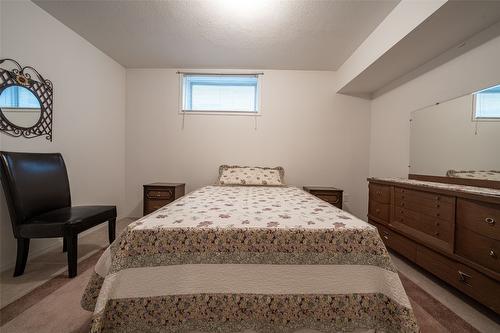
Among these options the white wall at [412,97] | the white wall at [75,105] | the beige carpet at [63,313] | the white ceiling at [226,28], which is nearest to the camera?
the beige carpet at [63,313]

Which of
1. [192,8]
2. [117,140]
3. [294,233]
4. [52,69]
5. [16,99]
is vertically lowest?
[294,233]

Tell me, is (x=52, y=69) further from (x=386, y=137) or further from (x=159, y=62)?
(x=386, y=137)

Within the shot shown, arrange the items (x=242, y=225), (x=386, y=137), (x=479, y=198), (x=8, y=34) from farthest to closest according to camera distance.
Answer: (x=386, y=137), (x=8, y=34), (x=479, y=198), (x=242, y=225)

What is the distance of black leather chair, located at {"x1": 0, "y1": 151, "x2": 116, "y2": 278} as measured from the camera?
59.5 inches

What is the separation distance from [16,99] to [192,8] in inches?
71.0

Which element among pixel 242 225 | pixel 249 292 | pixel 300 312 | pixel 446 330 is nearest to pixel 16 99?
pixel 242 225

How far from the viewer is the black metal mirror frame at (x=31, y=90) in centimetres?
170

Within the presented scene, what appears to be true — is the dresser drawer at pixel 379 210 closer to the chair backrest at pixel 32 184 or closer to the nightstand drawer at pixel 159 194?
the nightstand drawer at pixel 159 194

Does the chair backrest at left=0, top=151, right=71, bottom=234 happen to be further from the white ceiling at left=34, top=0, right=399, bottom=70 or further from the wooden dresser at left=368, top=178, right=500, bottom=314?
the wooden dresser at left=368, top=178, right=500, bottom=314

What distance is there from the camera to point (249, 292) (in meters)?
0.98

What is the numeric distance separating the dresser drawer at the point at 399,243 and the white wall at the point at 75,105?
353 cm

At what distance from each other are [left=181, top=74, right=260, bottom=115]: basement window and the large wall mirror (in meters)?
2.21

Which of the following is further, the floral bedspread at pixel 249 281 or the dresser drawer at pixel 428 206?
the dresser drawer at pixel 428 206

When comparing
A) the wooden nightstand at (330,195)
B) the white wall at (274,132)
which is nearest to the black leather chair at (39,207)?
the white wall at (274,132)
